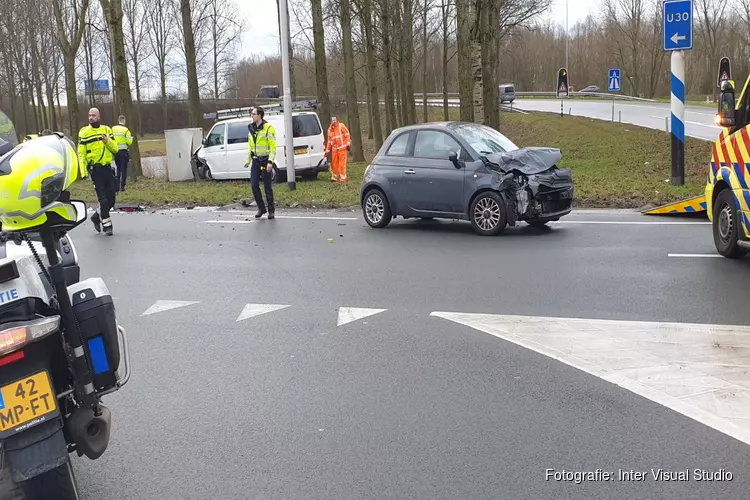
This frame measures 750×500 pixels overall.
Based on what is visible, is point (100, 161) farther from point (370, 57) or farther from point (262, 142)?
point (370, 57)

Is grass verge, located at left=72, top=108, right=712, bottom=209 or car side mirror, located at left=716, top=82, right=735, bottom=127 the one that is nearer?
car side mirror, located at left=716, top=82, right=735, bottom=127

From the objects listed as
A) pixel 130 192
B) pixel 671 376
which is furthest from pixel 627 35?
pixel 671 376

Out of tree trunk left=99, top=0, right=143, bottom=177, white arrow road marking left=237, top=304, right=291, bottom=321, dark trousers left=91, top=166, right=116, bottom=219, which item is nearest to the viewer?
white arrow road marking left=237, top=304, right=291, bottom=321

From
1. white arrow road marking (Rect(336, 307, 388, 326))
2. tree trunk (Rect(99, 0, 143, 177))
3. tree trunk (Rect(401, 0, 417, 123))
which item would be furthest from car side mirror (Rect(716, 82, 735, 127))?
tree trunk (Rect(401, 0, 417, 123))

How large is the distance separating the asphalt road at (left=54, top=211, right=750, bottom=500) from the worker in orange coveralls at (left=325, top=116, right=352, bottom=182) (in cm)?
987

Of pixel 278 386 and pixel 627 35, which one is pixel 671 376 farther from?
pixel 627 35

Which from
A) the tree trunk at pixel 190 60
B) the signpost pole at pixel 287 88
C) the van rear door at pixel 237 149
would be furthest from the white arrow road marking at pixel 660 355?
the tree trunk at pixel 190 60

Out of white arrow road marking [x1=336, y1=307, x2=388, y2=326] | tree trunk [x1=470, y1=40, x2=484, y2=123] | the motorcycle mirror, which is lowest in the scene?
white arrow road marking [x1=336, y1=307, x2=388, y2=326]

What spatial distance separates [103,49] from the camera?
49656 millimetres

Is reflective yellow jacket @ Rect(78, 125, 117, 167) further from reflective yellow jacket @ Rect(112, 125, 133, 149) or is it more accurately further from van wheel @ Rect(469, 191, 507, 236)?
reflective yellow jacket @ Rect(112, 125, 133, 149)

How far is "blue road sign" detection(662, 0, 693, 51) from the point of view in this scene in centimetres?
1526

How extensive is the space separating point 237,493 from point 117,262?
727 centimetres

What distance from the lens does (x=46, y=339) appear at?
3.32m

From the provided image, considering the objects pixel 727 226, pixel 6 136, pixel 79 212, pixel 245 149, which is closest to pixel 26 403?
pixel 79 212
